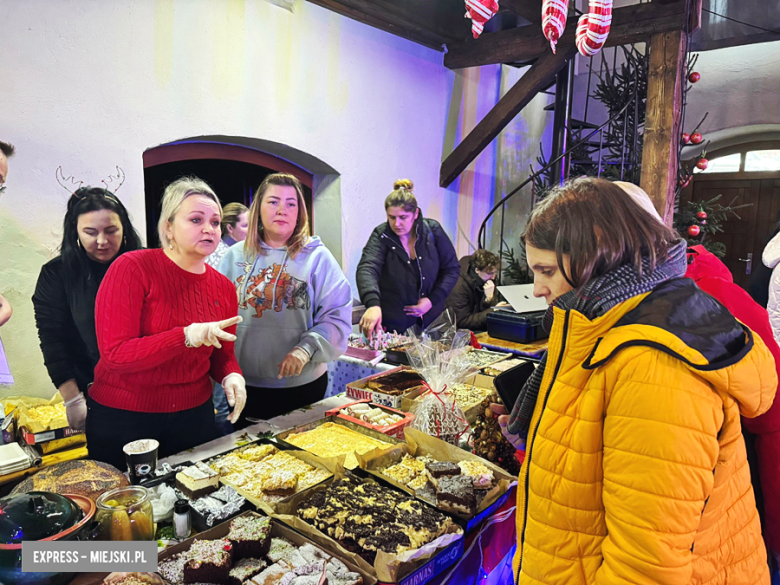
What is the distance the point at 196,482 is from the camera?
1507 mm

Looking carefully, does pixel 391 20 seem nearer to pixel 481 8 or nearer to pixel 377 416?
pixel 481 8

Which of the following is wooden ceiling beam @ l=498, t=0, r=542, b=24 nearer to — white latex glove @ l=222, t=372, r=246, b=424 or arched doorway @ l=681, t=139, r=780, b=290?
white latex glove @ l=222, t=372, r=246, b=424

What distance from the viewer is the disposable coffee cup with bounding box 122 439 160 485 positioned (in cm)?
154

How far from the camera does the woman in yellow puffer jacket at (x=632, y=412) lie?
0.88m

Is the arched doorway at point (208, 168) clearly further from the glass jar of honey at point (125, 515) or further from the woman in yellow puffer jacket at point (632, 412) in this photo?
the woman in yellow puffer jacket at point (632, 412)

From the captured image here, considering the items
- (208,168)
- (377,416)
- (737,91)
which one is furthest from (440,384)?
(737,91)

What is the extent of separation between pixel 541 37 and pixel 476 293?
2604mm

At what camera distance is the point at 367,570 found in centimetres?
125

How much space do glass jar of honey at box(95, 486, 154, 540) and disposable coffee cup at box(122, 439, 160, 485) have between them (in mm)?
245

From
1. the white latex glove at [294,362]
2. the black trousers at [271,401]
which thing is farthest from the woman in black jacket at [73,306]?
the white latex glove at [294,362]

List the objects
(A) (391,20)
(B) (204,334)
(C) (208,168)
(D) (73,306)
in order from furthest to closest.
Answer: (A) (391,20) < (C) (208,168) < (D) (73,306) < (B) (204,334)

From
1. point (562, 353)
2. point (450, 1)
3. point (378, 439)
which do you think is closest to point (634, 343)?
point (562, 353)

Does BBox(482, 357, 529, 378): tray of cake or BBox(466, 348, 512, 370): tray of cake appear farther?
BBox(466, 348, 512, 370): tray of cake

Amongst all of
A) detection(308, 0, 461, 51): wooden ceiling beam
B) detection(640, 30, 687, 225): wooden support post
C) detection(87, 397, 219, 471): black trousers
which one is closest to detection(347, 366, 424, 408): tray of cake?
detection(87, 397, 219, 471): black trousers
